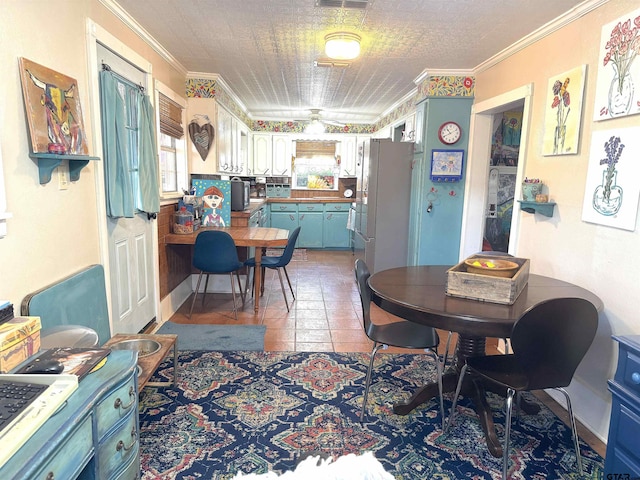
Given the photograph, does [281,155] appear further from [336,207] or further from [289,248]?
[289,248]

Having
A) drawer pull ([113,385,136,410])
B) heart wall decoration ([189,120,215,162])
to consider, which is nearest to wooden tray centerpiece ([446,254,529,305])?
drawer pull ([113,385,136,410])

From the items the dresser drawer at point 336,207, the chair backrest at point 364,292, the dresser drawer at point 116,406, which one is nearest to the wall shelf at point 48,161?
the dresser drawer at point 116,406

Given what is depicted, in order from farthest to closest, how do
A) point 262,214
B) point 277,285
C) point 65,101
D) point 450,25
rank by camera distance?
point 262,214 → point 277,285 → point 450,25 → point 65,101

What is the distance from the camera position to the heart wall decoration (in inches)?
165

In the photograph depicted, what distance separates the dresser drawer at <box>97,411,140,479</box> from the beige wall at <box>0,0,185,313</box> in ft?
2.44

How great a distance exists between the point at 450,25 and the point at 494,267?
1.82 m

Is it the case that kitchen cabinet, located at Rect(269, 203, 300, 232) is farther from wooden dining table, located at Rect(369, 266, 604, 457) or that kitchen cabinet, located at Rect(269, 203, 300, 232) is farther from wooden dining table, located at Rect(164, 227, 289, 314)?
wooden dining table, located at Rect(369, 266, 604, 457)

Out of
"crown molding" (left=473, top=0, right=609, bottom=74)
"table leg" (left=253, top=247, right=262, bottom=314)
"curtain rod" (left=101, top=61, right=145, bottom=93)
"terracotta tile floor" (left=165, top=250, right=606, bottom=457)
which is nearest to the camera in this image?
"crown molding" (left=473, top=0, right=609, bottom=74)

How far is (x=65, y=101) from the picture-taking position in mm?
1927

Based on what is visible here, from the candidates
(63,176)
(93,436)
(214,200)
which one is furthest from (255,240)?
(93,436)

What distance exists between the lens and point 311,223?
7.25m

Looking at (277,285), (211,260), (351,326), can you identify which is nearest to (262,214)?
(277,285)

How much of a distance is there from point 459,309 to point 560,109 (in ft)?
5.45

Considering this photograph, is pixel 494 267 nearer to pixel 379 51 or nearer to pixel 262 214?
pixel 379 51
